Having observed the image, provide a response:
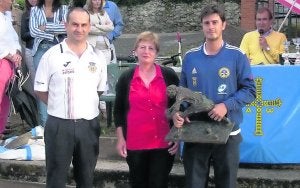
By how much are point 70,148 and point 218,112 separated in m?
1.24

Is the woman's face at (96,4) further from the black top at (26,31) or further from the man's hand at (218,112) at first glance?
the man's hand at (218,112)

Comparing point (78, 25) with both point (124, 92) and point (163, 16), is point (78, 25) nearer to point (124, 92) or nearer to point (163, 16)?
point (124, 92)

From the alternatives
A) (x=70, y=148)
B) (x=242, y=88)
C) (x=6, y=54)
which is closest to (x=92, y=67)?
(x=70, y=148)

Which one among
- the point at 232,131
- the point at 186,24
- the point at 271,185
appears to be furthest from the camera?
the point at 186,24

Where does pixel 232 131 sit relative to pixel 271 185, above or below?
above

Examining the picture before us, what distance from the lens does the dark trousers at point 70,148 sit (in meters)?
4.30

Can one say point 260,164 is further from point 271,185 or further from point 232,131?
point 232,131

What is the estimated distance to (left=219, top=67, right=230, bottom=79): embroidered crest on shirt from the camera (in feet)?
13.1

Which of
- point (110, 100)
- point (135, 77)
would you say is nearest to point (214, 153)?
point (135, 77)

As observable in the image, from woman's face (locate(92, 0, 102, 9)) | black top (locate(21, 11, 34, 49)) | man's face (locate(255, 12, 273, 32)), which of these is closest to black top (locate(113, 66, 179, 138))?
man's face (locate(255, 12, 273, 32))

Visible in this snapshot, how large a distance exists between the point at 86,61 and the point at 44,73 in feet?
1.13

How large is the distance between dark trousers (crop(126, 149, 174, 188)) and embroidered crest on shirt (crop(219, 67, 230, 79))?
756mm

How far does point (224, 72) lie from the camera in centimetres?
401

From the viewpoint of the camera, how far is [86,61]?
14.3 ft
